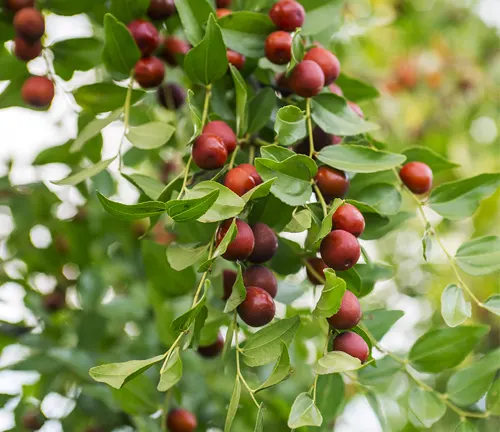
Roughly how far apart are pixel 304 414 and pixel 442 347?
11.3 inches

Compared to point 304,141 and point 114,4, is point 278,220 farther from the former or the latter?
point 114,4

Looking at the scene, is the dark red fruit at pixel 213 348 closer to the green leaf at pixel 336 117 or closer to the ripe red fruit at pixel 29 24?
the green leaf at pixel 336 117

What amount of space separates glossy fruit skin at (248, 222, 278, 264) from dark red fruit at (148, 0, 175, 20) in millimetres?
328

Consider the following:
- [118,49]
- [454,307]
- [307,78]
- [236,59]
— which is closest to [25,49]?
[118,49]

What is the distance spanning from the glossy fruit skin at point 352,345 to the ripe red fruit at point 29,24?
511mm

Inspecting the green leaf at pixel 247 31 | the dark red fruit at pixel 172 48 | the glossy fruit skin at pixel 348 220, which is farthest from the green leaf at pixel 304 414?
the dark red fruit at pixel 172 48

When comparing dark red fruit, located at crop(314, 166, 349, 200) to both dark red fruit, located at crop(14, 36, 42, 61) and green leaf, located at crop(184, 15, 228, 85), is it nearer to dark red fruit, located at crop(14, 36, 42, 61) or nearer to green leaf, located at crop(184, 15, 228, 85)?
green leaf, located at crop(184, 15, 228, 85)

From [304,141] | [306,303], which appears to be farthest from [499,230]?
[304,141]

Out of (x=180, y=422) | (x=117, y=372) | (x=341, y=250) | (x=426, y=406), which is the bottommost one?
(x=180, y=422)

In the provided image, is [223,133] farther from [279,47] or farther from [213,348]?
[213,348]

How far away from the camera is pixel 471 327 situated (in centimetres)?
77

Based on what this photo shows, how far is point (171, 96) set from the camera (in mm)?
1018

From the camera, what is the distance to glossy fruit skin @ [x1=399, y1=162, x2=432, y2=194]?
719mm

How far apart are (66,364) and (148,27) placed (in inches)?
20.1
